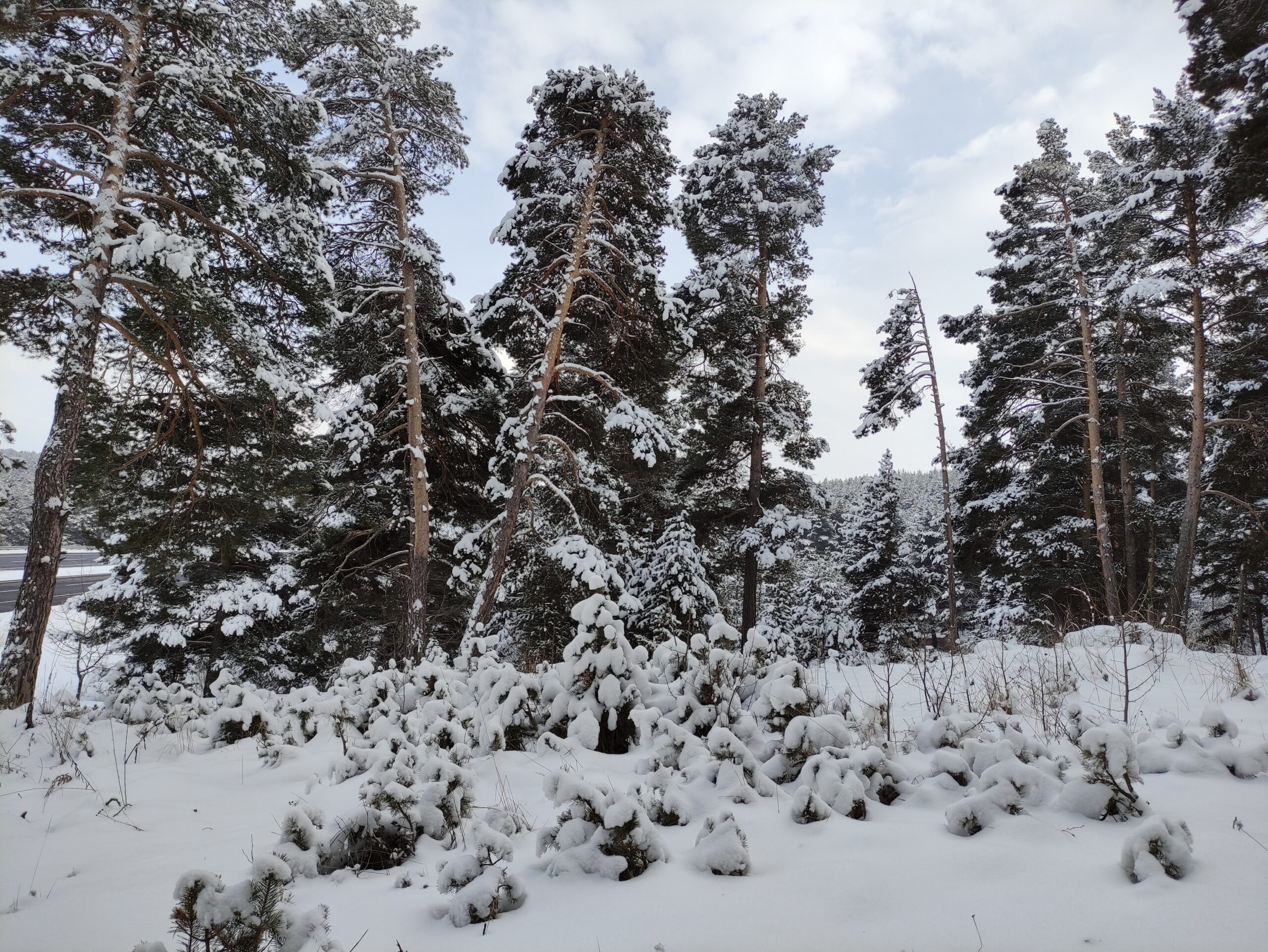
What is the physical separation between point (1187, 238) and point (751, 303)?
881 cm

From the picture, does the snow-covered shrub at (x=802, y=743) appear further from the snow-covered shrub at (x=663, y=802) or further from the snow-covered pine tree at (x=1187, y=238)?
the snow-covered pine tree at (x=1187, y=238)

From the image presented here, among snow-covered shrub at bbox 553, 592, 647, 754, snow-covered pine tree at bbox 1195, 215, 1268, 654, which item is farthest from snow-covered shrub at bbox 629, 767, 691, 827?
snow-covered pine tree at bbox 1195, 215, 1268, 654

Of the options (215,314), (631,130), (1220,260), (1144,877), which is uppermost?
(631,130)

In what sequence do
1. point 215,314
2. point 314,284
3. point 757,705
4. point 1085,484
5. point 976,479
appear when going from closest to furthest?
point 757,705, point 215,314, point 314,284, point 1085,484, point 976,479

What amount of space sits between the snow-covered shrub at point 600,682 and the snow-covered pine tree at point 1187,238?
39.6ft

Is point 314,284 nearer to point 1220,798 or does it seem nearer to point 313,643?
point 313,643

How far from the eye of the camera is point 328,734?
4637 mm

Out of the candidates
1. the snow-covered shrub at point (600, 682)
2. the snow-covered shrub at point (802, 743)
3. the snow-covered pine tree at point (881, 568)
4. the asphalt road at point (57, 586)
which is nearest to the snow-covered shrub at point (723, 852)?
the snow-covered shrub at point (802, 743)

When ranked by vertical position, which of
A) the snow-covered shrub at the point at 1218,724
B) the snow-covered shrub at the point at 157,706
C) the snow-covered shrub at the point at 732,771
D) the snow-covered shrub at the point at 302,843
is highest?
the snow-covered shrub at the point at 1218,724

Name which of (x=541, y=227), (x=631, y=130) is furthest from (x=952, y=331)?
(x=541, y=227)

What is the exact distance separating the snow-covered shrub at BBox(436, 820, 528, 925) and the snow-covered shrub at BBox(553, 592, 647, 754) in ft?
5.14

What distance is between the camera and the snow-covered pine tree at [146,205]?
20.0 feet

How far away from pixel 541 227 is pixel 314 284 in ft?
12.7

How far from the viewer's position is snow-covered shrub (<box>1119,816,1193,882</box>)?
1.70 metres
